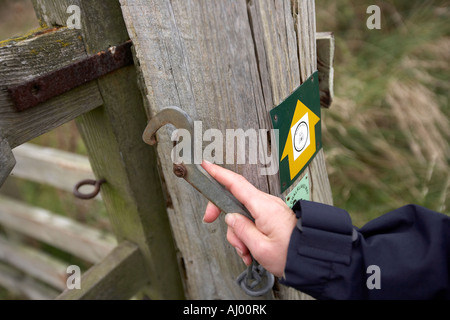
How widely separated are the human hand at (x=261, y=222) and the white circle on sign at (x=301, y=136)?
0.18 m

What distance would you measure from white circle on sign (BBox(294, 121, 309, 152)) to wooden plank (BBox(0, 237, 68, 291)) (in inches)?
78.6

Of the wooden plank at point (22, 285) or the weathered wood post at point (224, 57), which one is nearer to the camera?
the weathered wood post at point (224, 57)

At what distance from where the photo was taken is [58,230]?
87.4 inches

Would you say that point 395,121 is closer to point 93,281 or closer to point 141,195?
point 141,195

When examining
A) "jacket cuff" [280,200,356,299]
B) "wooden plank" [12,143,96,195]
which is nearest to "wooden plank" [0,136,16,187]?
"jacket cuff" [280,200,356,299]

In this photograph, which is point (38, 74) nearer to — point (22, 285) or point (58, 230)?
point (58, 230)

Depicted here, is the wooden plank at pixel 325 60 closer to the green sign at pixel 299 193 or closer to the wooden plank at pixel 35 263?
the green sign at pixel 299 193

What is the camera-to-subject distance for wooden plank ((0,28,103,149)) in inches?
28.6

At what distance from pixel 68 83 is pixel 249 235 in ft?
1.79

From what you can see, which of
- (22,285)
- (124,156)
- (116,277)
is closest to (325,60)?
(124,156)

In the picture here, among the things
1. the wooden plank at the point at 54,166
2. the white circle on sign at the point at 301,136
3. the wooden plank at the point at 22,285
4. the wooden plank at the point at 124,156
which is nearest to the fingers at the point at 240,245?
the white circle on sign at the point at 301,136

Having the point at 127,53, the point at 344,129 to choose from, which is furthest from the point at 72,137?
the point at 127,53

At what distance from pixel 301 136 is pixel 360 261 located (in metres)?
0.34

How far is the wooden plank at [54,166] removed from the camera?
6.11 feet
